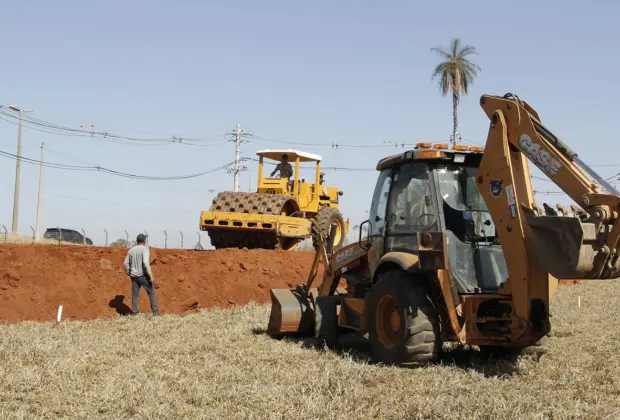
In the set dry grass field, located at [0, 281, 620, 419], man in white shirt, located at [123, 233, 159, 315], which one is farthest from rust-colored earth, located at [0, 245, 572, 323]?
dry grass field, located at [0, 281, 620, 419]

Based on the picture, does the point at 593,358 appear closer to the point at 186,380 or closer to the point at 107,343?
the point at 186,380

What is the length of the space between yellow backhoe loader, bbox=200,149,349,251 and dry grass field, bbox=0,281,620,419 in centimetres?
1049

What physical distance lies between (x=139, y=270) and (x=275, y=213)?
7.71 metres

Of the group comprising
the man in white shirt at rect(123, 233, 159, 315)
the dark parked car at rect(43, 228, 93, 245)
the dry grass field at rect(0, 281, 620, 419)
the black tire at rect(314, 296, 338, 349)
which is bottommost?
the dry grass field at rect(0, 281, 620, 419)

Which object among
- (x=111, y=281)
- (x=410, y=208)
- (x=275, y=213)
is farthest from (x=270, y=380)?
(x=275, y=213)

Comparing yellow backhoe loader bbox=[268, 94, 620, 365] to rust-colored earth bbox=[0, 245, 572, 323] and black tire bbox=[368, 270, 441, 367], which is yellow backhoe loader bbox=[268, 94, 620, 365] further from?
rust-colored earth bbox=[0, 245, 572, 323]

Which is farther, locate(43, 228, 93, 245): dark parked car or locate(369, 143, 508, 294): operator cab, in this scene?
locate(43, 228, 93, 245): dark parked car

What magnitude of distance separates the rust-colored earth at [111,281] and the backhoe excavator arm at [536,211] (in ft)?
31.4

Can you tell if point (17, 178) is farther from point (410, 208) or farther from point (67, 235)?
point (410, 208)

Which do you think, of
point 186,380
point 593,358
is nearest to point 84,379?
point 186,380

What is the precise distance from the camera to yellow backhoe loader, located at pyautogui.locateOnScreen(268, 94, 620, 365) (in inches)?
292

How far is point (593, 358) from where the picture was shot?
30.4ft

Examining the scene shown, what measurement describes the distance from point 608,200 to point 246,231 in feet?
53.8

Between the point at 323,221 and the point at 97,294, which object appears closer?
the point at 97,294
